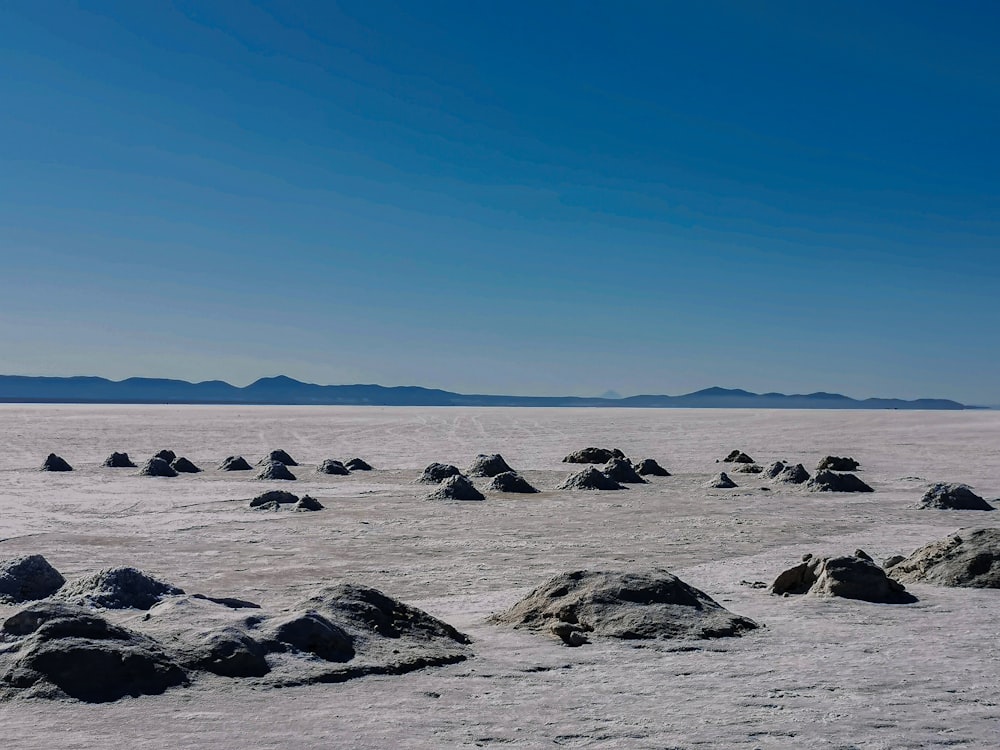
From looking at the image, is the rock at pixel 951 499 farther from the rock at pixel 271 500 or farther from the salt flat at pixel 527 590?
the rock at pixel 271 500

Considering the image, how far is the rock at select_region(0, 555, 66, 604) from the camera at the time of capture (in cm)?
768

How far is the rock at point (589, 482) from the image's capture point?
62.4ft

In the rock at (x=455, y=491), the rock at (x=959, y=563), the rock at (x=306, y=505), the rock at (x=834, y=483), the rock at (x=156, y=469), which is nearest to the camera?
the rock at (x=959, y=563)

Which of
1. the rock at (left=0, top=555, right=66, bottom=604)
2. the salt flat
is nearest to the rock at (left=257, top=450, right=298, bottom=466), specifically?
the salt flat

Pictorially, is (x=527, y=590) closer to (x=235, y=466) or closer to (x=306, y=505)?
(x=306, y=505)

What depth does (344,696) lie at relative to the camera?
5145mm

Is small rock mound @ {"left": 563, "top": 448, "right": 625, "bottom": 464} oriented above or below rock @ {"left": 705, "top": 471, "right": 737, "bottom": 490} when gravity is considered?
above

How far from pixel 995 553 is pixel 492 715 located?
5694 millimetres

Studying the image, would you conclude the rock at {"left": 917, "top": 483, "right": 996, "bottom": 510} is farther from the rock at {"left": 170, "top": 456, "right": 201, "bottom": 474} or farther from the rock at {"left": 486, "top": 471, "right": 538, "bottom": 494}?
the rock at {"left": 170, "top": 456, "right": 201, "bottom": 474}

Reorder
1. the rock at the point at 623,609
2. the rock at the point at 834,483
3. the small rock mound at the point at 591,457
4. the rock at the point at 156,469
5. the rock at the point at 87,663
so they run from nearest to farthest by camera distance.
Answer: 1. the rock at the point at 87,663
2. the rock at the point at 623,609
3. the rock at the point at 834,483
4. the rock at the point at 156,469
5. the small rock mound at the point at 591,457

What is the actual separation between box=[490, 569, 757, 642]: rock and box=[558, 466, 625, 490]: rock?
11729 mm

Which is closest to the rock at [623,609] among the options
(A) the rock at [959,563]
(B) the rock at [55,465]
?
(A) the rock at [959,563]

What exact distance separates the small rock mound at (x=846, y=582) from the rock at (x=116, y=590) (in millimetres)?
4816

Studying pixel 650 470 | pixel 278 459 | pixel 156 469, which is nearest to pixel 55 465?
pixel 156 469
